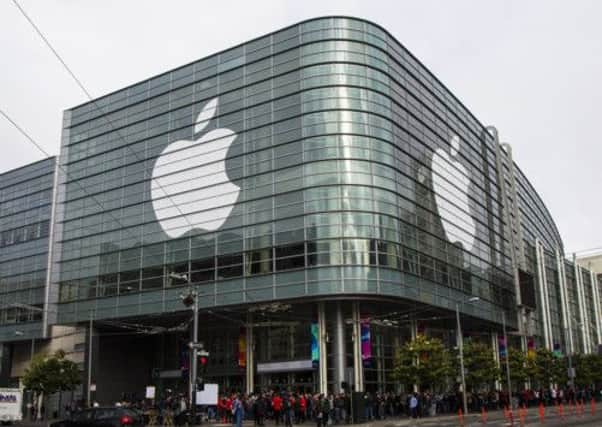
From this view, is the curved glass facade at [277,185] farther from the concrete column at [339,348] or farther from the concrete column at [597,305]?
the concrete column at [597,305]

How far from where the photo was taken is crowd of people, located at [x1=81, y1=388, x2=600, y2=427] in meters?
38.0

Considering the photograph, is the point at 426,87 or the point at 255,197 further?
the point at 426,87

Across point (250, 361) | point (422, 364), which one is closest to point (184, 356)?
point (250, 361)

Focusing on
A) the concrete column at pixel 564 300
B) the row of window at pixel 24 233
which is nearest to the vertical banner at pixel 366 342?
the row of window at pixel 24 233

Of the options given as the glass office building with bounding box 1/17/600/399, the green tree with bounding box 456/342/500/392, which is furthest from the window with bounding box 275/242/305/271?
the green tree with bounding box 456/342/500/392

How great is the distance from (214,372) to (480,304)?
88.3 feet

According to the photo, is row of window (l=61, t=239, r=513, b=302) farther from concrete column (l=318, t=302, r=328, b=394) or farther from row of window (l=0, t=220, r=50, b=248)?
row of window (l=0, t=220, r=50, b=248)

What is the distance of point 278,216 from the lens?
5344 centimetres

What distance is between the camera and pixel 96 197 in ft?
217

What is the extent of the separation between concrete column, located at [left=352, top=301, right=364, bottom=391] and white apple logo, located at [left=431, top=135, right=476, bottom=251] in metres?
14.4

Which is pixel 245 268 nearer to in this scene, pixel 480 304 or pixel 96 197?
pixel 96 197

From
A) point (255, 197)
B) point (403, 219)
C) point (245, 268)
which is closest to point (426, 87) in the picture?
point (403, 219)

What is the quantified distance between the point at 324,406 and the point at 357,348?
51.5ft

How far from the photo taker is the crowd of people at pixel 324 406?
125ft
